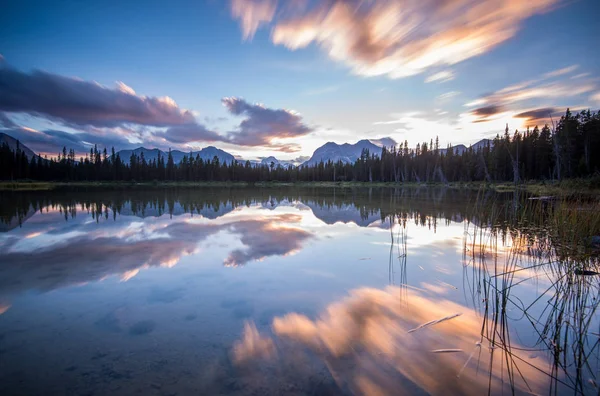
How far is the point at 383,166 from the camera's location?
9825cm

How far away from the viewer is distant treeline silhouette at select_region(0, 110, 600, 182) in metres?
50.6

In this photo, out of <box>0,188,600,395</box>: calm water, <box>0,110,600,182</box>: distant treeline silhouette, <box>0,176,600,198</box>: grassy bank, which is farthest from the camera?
<box>0,110,600,182</box>: distant treeline silhouette

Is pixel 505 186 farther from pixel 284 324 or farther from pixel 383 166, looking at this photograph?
pixel 284 324

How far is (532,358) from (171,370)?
4726 millimetres

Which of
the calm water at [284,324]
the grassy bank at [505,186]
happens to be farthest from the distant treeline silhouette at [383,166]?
the calm water at [284,324]

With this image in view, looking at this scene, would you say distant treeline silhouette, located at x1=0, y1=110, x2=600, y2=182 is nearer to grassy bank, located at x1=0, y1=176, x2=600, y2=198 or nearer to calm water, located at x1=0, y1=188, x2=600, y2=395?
grassy bank, located at x1=0, y1=176, x2=600, y2=198

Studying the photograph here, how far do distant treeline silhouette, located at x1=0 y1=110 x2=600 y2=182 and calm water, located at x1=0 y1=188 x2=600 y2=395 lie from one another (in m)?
50.4

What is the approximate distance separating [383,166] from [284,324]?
9888cm

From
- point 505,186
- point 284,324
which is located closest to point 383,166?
point 505,186

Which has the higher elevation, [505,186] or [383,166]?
[383,166]

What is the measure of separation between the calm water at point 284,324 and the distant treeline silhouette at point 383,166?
50432 mm

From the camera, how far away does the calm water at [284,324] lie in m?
3.36

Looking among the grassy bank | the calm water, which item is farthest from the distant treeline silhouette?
the calm water

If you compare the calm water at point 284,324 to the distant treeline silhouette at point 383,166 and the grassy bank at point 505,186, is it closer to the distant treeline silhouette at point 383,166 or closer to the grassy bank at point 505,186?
the grassy bank at point 505,186
